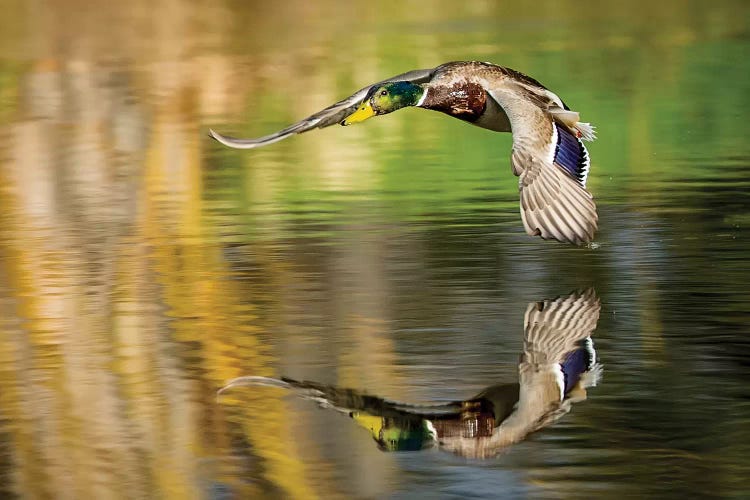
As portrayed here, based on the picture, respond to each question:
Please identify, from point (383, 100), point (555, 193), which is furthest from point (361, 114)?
point (555, 193)

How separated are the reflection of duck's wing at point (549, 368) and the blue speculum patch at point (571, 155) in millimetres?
661

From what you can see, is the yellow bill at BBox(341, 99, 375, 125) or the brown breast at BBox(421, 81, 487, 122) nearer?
the yellow bill at BBox(341, 99, 375, 125)

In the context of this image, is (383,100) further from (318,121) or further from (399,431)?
(399,431)

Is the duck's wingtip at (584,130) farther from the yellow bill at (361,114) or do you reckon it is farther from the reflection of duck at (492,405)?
the reflection of duck at (492,405)

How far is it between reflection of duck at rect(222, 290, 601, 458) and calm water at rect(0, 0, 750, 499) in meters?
0.09

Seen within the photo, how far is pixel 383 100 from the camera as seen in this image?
12.3 metres

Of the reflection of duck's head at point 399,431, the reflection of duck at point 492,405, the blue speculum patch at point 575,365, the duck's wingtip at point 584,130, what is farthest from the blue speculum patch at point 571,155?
the reflection of duck's head at point 399,431

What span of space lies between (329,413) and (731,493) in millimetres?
1969

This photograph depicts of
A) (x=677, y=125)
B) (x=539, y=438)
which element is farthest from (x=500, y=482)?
(x=677, y=125)

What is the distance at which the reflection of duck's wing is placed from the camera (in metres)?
8.04

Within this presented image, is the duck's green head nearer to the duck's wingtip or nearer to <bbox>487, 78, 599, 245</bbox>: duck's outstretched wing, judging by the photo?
<bbox>487, 78, 599, 245</bbox>: duck's outstretched wing

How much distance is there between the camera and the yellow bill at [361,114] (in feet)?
40.0

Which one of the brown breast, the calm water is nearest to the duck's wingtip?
the calm water

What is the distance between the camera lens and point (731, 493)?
7172 mm
